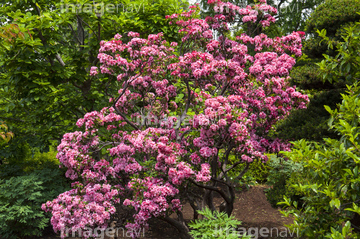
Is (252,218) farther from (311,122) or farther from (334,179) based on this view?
(334,179)

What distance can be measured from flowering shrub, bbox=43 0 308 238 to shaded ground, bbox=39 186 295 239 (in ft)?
5.75

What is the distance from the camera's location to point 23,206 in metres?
6.77

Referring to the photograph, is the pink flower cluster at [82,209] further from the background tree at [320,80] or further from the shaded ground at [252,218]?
the background tree at [320,80]

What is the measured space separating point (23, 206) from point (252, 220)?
6.21 metres

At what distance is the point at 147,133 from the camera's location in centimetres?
556

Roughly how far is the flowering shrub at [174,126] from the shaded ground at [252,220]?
5.75 ft

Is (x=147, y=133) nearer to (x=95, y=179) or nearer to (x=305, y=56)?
(x=95, y=179)

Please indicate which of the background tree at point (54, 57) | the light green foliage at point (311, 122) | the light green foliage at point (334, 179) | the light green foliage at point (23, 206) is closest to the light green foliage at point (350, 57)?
the light green foliage at point (334, 179)

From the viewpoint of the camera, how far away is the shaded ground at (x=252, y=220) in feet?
25.0

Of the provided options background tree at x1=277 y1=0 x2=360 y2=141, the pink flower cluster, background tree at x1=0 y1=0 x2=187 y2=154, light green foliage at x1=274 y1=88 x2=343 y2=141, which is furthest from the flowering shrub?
background tree at x1=0 y1=0 x2=187 y2=154

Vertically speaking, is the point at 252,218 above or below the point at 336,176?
below

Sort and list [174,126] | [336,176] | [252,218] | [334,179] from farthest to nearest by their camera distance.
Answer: [252,218] → [174,126] → [334,179] → [336,176]

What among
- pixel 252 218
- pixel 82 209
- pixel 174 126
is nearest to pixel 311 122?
pixel 174 126

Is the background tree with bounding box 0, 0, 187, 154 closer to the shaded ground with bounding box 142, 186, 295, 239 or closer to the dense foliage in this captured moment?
the shaded ground with bounding box 142, 186, 295, 239
